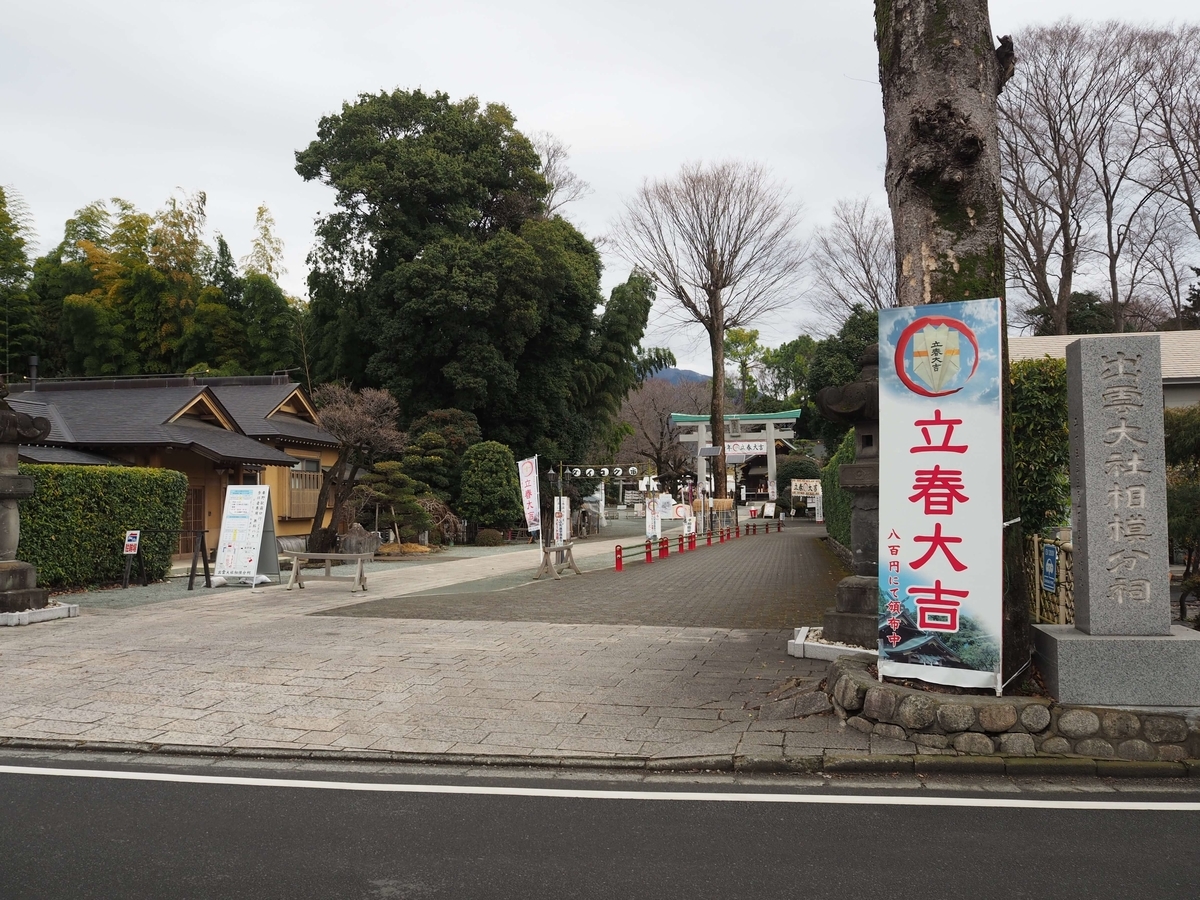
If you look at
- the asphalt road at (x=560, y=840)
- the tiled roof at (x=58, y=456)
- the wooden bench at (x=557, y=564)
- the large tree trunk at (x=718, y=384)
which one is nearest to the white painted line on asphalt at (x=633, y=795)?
the asphalt road at (x=560, y=840)

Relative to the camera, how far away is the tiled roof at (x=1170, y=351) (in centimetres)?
1827

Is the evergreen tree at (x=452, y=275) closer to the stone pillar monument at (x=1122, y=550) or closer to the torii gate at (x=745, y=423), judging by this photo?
the torii gate at (x=745, y=423)

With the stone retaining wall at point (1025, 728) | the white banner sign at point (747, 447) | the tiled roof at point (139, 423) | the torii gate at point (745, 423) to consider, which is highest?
the torii gate at point (745, 423)

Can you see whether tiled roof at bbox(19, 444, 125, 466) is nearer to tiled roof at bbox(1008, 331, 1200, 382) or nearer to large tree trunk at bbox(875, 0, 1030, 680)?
large tree trunk at bbox(875, 0, 1030, 680)

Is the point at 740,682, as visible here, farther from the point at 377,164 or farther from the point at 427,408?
the point at 377,164

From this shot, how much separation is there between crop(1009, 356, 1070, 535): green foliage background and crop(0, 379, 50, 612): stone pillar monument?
38.1 feet

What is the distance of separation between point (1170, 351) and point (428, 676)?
2012cm

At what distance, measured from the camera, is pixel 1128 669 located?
4.93m

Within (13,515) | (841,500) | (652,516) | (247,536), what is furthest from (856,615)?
(652,516)

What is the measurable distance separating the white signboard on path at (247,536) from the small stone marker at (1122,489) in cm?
1247

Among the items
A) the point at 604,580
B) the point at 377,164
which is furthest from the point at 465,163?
the point at 604,580

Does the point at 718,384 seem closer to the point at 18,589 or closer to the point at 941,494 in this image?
the point at 18,589

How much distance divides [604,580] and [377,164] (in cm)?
2128

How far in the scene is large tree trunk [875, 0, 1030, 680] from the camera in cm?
606
